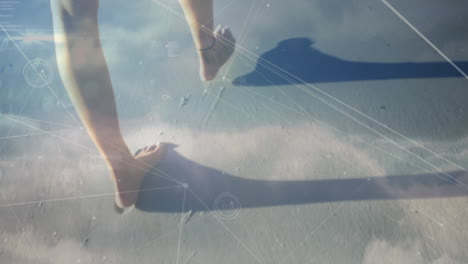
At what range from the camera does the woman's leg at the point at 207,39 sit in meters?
1.29

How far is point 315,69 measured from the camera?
1.24 metres

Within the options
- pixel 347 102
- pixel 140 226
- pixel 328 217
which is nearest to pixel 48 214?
pixel 140 226

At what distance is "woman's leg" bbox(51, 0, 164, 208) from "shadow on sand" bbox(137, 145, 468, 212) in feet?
0.21

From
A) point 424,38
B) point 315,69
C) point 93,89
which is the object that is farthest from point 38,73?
point 424,38

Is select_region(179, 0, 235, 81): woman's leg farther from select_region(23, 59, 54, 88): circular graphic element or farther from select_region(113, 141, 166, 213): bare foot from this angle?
select_region(23, 59, 54, 88): circular graphic element

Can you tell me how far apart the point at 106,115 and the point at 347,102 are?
85 cm

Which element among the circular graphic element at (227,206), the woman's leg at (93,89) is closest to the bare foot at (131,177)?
the woman's leg at (93,89)

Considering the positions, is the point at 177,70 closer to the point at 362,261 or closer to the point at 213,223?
the point at 213,223

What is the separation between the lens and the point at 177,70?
51.3 inches

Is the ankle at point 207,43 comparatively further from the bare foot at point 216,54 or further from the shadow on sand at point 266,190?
the shadow on sand at point 266,190

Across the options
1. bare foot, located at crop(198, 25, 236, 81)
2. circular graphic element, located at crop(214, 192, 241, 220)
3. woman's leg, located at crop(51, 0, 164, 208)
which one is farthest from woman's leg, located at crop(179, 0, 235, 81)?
circular graphic element, located at crop(214, 192, 241, 220)

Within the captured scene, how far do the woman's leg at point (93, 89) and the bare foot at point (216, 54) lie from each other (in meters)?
0.37

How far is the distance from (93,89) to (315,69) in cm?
81

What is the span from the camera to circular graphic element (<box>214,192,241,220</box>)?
3.35 feet
